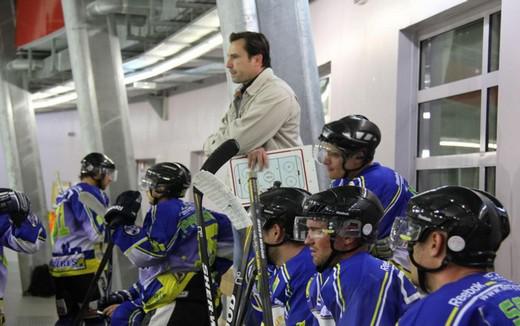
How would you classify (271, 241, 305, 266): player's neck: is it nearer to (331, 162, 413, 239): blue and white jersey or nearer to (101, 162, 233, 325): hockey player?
(331, 162, 413, 239): blue and white jersey

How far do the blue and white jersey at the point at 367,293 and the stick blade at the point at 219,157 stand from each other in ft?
1.93

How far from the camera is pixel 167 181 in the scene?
414cm

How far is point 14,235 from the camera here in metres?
4.76

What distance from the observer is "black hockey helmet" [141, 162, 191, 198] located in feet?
13.6

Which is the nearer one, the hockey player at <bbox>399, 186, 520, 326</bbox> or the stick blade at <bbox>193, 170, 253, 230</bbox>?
the hockey player at <bbox>399, 186, 520, 326</bbox>

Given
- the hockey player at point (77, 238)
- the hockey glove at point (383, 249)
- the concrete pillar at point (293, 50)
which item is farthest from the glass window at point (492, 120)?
the hockey player at point (77, 238)

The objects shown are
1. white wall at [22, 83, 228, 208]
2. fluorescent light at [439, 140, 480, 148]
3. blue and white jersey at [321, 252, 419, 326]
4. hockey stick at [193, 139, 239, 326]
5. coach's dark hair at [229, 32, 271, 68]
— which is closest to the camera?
blue and white jersey at [321, 252, 419, 326]

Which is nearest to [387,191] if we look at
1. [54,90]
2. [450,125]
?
[450,125]

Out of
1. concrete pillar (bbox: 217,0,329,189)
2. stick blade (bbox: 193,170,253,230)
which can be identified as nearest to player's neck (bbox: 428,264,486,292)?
stick blade (bbox: 193,170,253,230)

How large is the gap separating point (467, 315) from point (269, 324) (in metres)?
0.73

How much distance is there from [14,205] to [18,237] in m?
0.31

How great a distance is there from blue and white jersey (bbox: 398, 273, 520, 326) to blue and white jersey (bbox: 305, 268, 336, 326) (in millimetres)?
604

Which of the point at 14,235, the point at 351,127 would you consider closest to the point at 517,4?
the point at 351,127

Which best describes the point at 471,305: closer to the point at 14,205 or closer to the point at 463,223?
the point at 463,223
